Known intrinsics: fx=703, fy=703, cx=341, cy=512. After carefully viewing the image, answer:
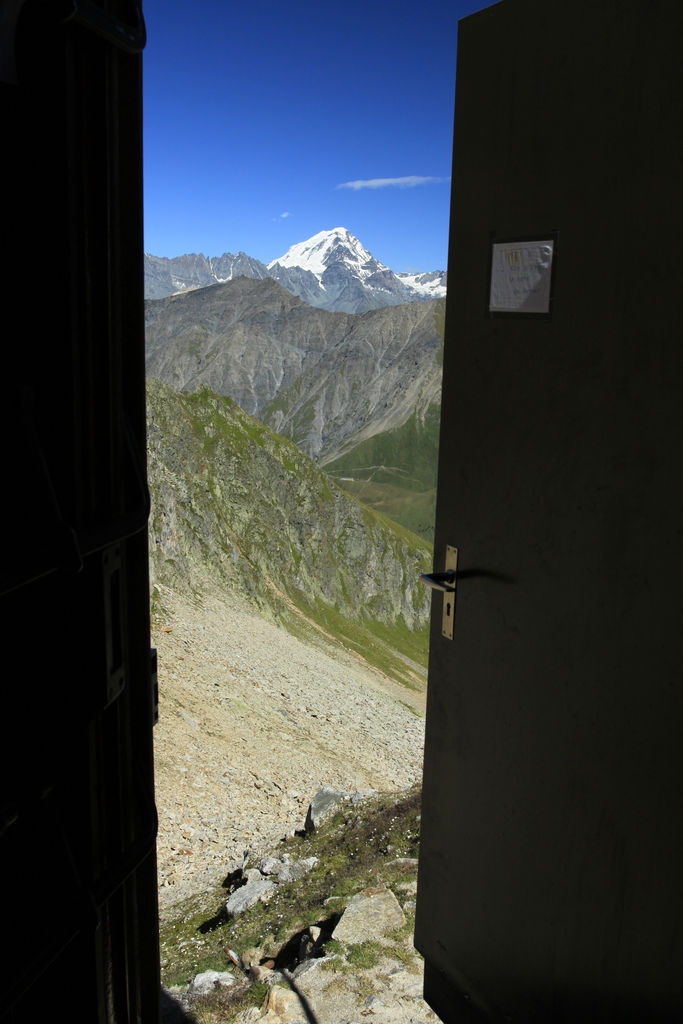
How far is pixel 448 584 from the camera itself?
2635 mm

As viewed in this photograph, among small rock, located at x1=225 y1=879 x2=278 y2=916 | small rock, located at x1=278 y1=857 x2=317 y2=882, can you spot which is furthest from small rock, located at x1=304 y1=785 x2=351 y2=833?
small rock, located at x1=225 y1=879 x2=278 y2=916

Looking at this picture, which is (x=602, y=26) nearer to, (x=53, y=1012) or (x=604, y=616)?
(x=604, y=616)

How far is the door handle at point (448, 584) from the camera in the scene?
8.59 ft

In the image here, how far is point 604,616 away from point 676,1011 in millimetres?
1119

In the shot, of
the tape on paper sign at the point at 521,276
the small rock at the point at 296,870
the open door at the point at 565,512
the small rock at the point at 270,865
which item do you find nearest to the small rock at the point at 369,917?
the small rock at the point at 296,870

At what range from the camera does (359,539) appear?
51688 mm

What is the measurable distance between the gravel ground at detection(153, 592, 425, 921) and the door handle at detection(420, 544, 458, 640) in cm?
603

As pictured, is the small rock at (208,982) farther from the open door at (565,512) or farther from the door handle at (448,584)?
the door handle at (448,584)

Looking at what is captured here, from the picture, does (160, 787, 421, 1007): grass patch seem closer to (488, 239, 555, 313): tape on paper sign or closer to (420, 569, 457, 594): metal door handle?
(420, 569, 457, 594): metal door handle

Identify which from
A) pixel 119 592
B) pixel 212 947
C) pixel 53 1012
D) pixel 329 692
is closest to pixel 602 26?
pixel 119 592

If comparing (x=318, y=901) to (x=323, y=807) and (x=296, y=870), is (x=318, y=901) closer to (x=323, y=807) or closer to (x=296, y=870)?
(x=296, y=870)

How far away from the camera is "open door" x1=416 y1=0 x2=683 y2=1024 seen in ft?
6.34

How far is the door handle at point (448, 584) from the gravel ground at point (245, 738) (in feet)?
19.8

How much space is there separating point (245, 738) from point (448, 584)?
42.1 ft
